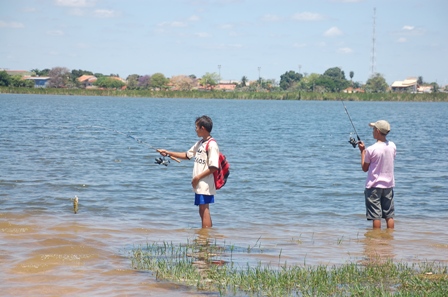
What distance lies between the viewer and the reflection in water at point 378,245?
8.94 m

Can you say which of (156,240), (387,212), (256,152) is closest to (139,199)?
(156,240)

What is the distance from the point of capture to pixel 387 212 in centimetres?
1009

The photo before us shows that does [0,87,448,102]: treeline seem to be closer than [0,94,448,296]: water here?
No

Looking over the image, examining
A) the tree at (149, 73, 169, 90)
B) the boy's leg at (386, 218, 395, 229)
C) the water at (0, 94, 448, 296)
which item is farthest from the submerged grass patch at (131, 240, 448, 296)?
the tree at (149, 73, 169, 90)

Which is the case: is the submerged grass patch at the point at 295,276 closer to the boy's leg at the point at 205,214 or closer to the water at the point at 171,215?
the water at the point at 171,215

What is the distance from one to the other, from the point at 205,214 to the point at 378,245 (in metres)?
2.42

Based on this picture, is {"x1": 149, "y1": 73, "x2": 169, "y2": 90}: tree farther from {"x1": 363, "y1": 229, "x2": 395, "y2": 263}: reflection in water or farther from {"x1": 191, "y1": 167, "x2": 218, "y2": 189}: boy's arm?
{"x1": 191, "y1": 167, "x2": 218, "y2": 189}: boy's arm

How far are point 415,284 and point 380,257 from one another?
1.81 m

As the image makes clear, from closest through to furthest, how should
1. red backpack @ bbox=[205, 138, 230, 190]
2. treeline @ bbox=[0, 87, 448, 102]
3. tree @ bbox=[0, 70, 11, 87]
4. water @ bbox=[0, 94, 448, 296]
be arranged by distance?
water @ bbox=[0, 94, 448, 296]
red backpack @ bbox=[205, 138, 230, 190]
treeline @ bbox=[0, 87, 448, 102]
tree @ bbox=[0, 70, 11, 87]

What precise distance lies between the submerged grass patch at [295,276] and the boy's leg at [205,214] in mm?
1122

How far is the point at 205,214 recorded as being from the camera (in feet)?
32.9

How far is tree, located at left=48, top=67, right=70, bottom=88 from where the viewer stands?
188m

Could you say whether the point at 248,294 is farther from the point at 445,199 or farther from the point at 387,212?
the point at 445,199

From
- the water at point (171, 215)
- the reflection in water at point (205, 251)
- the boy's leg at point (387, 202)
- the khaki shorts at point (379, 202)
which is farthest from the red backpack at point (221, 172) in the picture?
the boy's leg at point (387, 202)
